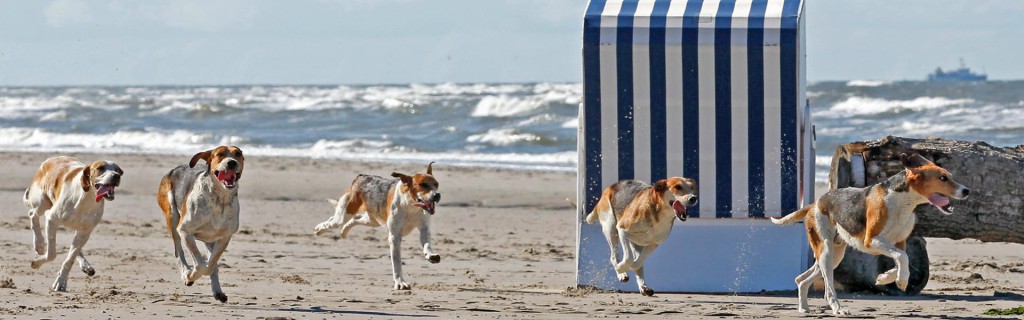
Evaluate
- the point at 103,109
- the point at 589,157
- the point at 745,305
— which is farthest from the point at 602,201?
the point at 103,109

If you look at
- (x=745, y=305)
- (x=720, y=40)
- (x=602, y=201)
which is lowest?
(x=745, y=305)

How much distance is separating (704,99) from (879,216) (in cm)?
195

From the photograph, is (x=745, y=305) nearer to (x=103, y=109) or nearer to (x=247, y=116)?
(x=247, y=116)

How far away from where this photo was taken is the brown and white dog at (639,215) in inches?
354

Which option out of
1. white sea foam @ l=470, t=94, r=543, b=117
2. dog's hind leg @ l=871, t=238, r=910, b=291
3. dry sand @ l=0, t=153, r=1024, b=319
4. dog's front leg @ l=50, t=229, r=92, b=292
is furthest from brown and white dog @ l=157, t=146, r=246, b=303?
white sea foam @ l=470, t=94, r=543, b=117

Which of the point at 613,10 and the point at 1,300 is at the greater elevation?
the point at 613,10

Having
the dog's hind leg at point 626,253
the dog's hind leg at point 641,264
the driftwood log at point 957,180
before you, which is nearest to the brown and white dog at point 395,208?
the dog's hind leg at point 626,253

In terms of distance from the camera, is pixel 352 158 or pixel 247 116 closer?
pixel 352 158

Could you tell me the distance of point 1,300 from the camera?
888cm

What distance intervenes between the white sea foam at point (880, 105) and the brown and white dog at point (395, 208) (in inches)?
1082

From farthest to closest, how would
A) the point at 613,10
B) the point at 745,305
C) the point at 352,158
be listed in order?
1. the point at 352,158
2. the point at 613,10
3. the point at 745,305

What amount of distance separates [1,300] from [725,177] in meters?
4.63

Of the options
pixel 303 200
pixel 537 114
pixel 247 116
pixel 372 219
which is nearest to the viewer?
pixel 372 219

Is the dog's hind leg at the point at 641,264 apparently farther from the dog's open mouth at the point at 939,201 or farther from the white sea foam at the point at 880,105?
the white sea foam at the point at 880,105
